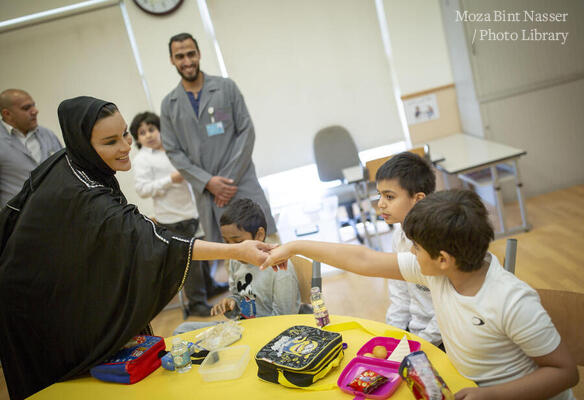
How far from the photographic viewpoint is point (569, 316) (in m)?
1.31

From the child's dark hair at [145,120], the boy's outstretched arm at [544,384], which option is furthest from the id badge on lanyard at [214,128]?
the boy's outstretched arm at [544,384]

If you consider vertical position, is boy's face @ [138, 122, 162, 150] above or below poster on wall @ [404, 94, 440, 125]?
above

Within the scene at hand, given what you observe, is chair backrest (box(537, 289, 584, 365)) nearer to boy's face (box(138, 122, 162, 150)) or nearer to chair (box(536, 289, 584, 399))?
chair (box(536, 289, 584, 399))

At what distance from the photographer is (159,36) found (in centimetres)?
487

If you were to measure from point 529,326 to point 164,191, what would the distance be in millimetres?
3281

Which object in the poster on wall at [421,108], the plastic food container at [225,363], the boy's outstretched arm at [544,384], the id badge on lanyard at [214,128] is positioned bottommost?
the boy's outstretched arm at [544,384]

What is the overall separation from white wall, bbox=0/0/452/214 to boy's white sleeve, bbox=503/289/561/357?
4.25 metres

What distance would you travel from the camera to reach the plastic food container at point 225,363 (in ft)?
4.88

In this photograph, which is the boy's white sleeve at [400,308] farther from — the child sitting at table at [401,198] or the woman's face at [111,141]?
the woman's face at [111,141]

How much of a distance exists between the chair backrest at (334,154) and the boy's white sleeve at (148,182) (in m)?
1.71

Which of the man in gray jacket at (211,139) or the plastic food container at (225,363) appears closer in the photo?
the plastic food container at (225,363)

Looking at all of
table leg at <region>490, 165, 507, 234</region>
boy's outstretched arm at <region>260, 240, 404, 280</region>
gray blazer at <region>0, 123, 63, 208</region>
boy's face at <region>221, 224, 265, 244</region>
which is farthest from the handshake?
table leg at <region>490, 165, 507, 234</region>

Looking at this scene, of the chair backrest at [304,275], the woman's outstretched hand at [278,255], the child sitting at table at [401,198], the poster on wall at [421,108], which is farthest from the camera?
the poster on wall at [421,108]

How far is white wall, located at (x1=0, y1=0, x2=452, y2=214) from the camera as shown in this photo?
4.88 meters
